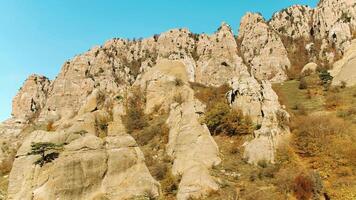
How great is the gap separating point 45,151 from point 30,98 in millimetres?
107414

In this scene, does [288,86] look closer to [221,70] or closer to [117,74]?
[221,70]

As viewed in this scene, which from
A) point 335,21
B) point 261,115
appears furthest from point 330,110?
point 335,21

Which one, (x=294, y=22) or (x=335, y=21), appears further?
(x=294, y=22)

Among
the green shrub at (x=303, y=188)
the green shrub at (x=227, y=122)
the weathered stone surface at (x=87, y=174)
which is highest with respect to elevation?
the green shrub at (x=227, y=122)

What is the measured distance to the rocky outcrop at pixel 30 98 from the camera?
414ft

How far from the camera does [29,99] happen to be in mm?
127375

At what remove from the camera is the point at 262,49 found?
112 m

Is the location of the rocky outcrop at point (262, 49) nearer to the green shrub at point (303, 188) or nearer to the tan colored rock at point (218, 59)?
the tan colored rock at point (218, 59)

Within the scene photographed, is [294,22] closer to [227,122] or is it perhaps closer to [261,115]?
[261,115]

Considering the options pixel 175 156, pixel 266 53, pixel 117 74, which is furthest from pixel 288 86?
pixel 117 74

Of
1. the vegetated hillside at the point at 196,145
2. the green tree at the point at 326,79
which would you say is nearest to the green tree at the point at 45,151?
the vegetated hillside at the point at 196,145

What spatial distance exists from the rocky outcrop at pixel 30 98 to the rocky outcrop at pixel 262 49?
60.8m

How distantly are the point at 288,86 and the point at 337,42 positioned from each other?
52.0 metres

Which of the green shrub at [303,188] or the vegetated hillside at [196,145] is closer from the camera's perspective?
the green shrub at [303,188]
